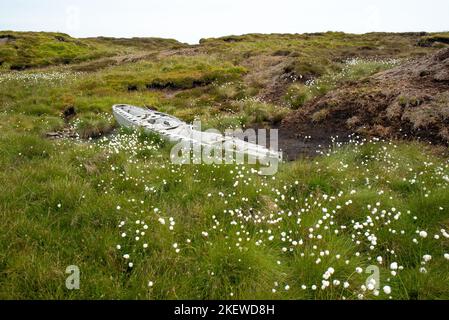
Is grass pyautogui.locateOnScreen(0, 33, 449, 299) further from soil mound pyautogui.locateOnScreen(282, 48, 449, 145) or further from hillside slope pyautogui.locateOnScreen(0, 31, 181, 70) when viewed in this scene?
hillside slope pyautogui.locateOnScreen(0, 31, 181, 70)

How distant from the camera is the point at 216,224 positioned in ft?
23.0

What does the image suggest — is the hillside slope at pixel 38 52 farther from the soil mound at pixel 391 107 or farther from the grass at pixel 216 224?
the grass at pixel 216 224

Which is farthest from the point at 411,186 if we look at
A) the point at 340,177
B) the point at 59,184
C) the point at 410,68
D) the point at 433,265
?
the point at 410,68

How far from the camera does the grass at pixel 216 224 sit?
5.34 meters

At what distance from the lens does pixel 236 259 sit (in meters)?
5.66

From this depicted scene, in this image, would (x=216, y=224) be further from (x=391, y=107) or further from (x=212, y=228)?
(x=391, y=107)

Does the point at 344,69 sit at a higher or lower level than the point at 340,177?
higher

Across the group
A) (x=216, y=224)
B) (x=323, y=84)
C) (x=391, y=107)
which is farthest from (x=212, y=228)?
(x=323, y=84)

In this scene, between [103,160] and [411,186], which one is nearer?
[411,186]

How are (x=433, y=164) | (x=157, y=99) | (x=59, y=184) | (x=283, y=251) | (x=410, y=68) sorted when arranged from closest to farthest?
(x=283, y=251)
(x=59, y=184)
(x=433, y=164)
(x=410, y=68)
(x=157, y=99)

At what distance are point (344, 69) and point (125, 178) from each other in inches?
974

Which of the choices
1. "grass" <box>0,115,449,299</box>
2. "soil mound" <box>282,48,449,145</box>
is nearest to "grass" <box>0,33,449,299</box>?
"grass" <box>0,115,449,299</box>
